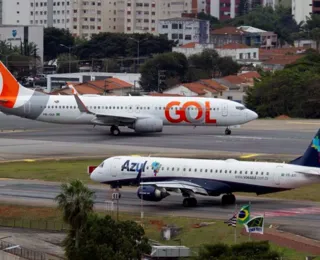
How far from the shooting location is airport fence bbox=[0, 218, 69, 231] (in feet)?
208

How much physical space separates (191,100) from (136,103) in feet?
18.0

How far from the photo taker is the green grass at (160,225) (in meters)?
58.4

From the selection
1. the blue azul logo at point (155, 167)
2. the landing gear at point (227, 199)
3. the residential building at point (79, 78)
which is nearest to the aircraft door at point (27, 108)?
the blue azul logo at point (155, 167)

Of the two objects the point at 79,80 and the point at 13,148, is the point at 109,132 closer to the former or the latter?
the point at 13,148

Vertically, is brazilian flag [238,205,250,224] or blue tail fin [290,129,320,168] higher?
blue tail fin [290,129,320,168]

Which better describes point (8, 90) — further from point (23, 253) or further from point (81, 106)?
point (23, 253)

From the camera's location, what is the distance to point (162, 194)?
65.9 meters

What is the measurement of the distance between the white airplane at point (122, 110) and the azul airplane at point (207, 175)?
130 feet

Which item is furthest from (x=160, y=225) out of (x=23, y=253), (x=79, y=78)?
(x=79, y=78)

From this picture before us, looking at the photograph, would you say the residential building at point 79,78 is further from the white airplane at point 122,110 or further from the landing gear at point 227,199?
the landing gear at point 227,199

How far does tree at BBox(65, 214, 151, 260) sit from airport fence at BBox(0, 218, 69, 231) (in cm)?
1139

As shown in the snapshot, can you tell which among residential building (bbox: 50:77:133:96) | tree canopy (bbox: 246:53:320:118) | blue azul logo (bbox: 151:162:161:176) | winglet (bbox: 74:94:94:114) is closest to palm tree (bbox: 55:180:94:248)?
blue azul logo (bbox: 151:162:161:176)

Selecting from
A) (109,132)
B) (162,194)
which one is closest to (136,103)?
(109,132)

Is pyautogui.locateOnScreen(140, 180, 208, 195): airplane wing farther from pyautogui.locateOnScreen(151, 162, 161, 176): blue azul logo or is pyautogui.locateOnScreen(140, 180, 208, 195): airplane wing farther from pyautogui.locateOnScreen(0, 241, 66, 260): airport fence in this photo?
pyautogui.locateOnScreen(0, 241, 66, 260): airport fence
